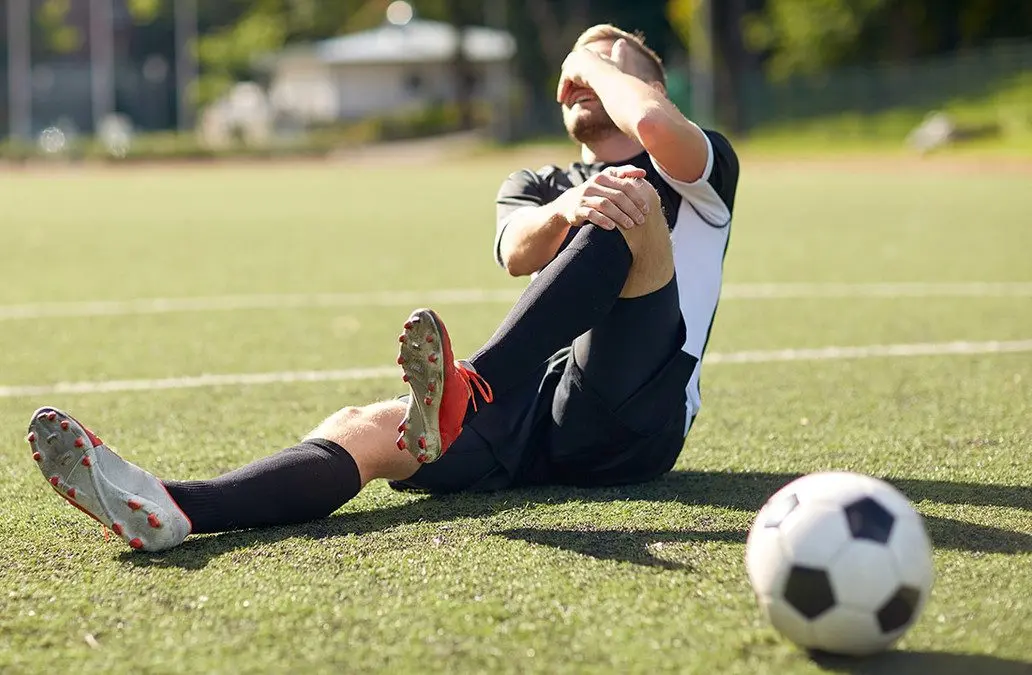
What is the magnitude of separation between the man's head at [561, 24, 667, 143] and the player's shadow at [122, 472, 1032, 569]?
3.55ft

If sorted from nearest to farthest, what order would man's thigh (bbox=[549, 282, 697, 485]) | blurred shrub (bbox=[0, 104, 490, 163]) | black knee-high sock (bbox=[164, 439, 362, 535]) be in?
black knee-high sock (bbox=[164, 439, 362, 535])
man's thigh (bbox=[549, 282, 697, 485])
blurred shrub (bbox=[0, 104, 490, 163])

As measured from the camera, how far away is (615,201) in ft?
10.8

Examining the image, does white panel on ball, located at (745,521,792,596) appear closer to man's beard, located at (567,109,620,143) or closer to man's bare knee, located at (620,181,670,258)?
man's bare knee, located at (620,181,670,258)

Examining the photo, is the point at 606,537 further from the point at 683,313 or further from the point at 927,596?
the point at 927,596

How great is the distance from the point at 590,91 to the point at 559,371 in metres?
0.89

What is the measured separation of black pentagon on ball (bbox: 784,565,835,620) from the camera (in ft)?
8.25

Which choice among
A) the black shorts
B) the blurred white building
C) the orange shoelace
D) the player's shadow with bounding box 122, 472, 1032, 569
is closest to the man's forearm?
the black shorts

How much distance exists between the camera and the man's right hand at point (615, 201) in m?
3.30

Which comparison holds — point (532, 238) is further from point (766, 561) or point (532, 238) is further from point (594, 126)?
point (766, 561)

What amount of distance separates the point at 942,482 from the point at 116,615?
2331 mm

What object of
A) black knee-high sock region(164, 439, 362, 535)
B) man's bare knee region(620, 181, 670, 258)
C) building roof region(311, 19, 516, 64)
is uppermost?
building roof region(311, 19, 516, 64)

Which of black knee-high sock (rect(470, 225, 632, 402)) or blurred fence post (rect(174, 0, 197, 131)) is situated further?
blurred fence post (rect(174, 0, 197, 131))

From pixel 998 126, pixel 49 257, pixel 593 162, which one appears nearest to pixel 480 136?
pixel 998 126

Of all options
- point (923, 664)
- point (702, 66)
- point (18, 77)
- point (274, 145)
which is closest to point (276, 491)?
point (923, 664)
